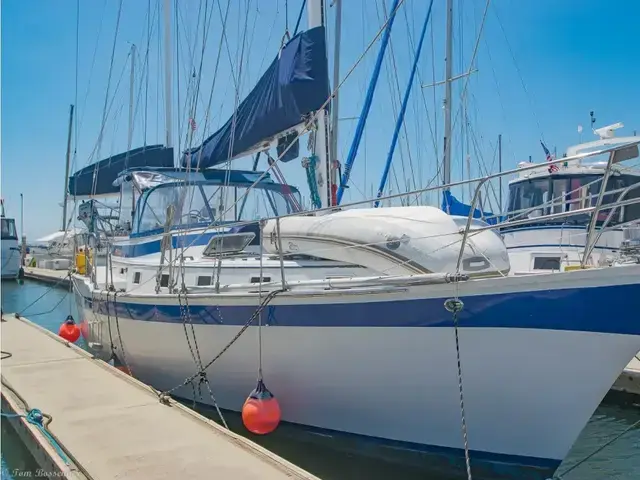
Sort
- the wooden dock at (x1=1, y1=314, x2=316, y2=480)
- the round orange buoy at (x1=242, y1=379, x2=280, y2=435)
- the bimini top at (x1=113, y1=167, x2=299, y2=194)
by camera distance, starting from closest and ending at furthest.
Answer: the wooden dock at (x1=1, y1=314, x2=316, y2=480) < the round orange buoy at (x1=242, y1=379, x2=280, y2=435) < the bimini top at (x1=113, y1=167, x2=299, y2=194)

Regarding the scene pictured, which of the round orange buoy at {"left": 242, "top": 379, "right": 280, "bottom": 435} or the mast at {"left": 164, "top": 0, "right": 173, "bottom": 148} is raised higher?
the mast at {"left": 164, "top": 0, "right": 173, "bottom": 148}

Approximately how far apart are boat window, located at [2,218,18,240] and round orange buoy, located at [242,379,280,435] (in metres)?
26.0

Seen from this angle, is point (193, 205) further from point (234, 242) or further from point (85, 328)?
point (85, 328)

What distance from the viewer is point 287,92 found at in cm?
646

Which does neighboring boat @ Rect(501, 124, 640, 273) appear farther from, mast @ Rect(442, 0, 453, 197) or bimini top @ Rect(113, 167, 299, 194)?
bimini top @ Rect(113, 167, 299, 194)

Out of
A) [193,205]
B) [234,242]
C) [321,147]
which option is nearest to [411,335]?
[234,242]

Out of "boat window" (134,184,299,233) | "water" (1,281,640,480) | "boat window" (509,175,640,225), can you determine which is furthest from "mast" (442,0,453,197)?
"water" (1,281,640,480)

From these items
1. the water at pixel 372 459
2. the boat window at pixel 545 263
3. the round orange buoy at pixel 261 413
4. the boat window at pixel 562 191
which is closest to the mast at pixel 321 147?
the round orange buoy at pixel 261 413

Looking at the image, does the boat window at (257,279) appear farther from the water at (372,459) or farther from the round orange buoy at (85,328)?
the round orange buoy at (85,328)

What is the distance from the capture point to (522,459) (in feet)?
13.9

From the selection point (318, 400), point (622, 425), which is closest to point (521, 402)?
point (318, 400)

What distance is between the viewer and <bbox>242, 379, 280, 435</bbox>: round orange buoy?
4797 mm

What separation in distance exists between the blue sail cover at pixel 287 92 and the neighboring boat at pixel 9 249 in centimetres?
2389

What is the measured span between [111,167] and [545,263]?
8.07 m
